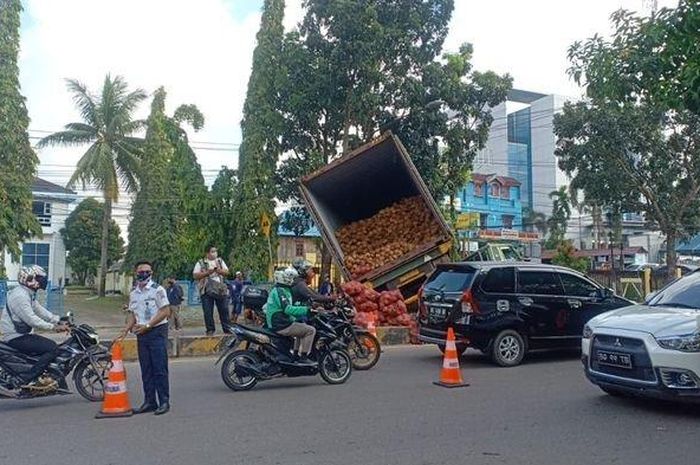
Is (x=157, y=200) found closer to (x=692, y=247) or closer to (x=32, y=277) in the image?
(x=32, y=277)

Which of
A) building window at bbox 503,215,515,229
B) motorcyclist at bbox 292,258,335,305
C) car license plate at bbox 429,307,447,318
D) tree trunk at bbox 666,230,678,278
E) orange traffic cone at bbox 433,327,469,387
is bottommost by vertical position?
orange traffic cone at bbox 433,327,469,387

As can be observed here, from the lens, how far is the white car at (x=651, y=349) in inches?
267

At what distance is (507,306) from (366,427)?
185 inches

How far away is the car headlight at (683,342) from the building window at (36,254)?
4530cm

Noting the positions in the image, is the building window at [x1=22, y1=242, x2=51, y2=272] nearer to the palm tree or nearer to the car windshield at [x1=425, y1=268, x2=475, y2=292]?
the palm tree

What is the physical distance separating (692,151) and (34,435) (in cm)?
2627

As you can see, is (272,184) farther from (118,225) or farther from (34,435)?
(118,225)

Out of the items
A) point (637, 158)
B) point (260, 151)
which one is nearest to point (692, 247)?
point (637, 158)

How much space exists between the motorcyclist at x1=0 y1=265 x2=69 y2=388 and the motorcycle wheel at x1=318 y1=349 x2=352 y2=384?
10.6 feet

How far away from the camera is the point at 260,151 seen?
2341cm

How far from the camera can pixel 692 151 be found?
26891 mm

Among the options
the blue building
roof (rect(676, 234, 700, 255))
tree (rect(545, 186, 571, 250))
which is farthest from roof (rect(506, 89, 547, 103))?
roof (rect(676, 234, 700, 255))

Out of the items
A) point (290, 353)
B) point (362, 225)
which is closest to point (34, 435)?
point (290, 353)

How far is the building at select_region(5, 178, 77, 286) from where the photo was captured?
47000mm
